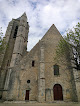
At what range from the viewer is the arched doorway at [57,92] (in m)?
11.4

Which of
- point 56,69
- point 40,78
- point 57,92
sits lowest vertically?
point 57,92

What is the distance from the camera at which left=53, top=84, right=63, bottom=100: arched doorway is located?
11359 mm

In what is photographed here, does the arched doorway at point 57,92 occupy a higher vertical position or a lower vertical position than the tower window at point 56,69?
lower

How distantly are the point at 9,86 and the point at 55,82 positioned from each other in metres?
6.56

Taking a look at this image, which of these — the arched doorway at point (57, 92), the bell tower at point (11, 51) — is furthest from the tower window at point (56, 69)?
the bell tower at point (11, 51)

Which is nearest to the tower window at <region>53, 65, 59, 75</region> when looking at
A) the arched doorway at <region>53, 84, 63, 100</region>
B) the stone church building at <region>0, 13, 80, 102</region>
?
the stone church building at <region>0, 13, 80, 102</region>

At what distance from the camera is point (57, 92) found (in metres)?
11.6

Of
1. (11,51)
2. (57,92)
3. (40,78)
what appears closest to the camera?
(40,78)

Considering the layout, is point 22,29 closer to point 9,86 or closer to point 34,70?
point 34,70

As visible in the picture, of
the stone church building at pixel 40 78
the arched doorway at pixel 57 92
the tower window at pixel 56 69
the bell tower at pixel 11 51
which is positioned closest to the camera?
the stone church building at pixel 40 78

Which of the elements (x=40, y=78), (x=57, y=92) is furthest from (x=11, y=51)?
(x=57, y=92)

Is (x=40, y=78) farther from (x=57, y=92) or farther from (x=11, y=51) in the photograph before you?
(x=11, y=51)

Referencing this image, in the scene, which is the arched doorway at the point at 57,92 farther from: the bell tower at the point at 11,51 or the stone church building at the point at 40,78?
the bell tower at the point at 11,51

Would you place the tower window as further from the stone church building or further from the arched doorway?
the arched doorway
